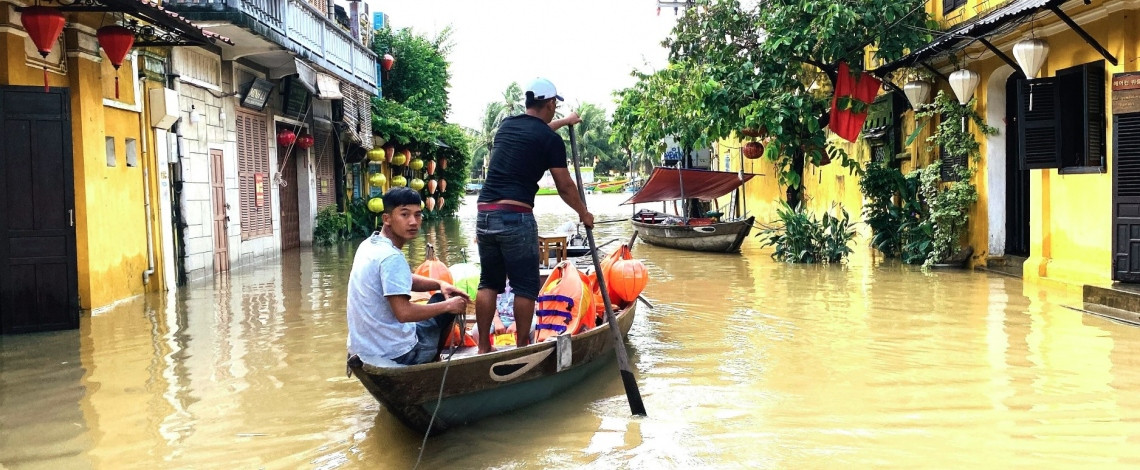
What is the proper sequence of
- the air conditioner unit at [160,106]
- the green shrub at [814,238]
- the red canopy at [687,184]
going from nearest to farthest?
the air conditioner unit at [160,106], the green shrub at [814,238], the red canopy at [687,184]

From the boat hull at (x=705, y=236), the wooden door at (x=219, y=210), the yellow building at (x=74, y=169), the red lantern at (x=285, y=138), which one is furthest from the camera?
the red lantern at (x=285, y=138)

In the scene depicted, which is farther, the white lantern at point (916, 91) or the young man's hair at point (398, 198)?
the white lantern at point (916, 91)

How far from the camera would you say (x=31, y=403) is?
248 inches

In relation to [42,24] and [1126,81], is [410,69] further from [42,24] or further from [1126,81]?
[1126,81]

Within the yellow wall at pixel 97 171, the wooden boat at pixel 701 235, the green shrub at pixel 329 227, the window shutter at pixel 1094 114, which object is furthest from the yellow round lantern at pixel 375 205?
the window shutter at pixel 1094 114

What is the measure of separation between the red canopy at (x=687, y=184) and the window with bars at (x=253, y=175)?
697cm

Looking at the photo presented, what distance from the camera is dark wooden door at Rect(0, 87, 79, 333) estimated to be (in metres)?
8.60

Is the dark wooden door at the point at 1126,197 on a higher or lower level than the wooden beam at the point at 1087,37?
lower

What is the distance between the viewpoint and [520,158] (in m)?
5.91

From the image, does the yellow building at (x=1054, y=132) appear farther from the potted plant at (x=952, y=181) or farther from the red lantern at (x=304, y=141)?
the red lantern at (x=304, y=141)

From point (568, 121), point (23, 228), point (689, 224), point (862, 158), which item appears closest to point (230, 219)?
point (23, 228)

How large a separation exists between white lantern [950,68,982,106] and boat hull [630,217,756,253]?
543 centimetres

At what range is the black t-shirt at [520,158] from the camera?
5895mm

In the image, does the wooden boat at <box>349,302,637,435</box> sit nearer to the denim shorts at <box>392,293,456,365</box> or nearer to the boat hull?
the denim shorts at <box>392,293,456,365</box>
